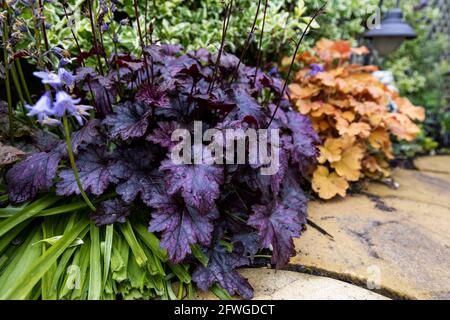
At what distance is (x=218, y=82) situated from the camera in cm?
175

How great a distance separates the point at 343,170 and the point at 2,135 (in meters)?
1.89

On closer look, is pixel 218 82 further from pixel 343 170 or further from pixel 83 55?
pixel 343 170

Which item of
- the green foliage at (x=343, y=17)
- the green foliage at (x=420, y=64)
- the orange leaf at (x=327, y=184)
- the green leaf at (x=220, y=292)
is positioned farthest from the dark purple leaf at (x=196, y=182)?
the green foliage at (x=420, y=64)

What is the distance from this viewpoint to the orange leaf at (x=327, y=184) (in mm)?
2111

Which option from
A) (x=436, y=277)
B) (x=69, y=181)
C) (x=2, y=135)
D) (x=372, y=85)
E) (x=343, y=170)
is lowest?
(x=436, y=277)

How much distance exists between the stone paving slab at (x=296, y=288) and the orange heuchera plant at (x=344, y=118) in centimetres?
80

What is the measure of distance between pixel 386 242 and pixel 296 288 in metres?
0.61

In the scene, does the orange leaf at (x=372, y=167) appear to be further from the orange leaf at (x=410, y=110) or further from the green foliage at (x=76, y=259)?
the green foliage at (x=76, y=259)

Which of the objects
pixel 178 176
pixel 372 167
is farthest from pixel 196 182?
pixel 372 167

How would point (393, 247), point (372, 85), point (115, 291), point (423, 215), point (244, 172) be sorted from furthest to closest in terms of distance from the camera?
point (372, 85) → point (423, 215) → point (393, 247) → point (244, 172) → point (115, 291)

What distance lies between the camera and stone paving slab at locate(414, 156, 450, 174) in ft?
9.86

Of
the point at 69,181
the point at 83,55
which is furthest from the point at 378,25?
the point at 69,181

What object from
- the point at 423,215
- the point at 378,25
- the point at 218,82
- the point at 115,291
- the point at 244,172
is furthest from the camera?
the point at 378,25

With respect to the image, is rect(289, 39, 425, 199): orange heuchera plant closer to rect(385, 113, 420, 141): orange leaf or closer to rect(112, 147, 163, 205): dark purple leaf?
rect(385, 113, 420, 141): orange leaf
